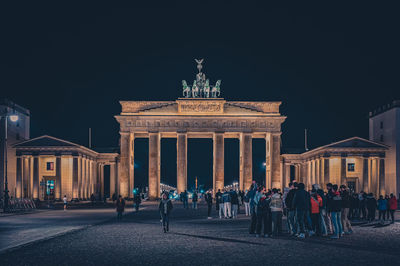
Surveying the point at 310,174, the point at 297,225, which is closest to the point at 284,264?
the point at 297,225

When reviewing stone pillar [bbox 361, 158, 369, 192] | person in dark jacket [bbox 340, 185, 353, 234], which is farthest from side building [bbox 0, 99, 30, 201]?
person in dark jacket [bbox 340, 185, 353, 234]

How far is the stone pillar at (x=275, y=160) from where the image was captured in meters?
85.2

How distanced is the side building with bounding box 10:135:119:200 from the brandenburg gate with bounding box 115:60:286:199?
821 cm

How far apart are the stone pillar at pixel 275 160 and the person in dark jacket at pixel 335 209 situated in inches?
2496

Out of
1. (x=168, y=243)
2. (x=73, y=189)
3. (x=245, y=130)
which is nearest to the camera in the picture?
(x=168, y=243)

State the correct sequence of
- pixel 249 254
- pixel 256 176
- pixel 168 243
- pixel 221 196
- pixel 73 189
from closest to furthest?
pixel 249 254 < pixel 168 243 < pixel 221 196 < pixel 73 189 < pixel 256 176

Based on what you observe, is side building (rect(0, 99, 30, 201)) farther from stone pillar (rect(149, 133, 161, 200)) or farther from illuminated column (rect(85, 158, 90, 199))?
stone pillar (rect(149, 133, 161, 200))

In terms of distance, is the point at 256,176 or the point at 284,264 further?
the point at 256,176

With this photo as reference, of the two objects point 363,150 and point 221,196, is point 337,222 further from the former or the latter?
point 363,150

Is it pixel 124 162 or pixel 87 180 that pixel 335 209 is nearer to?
pixel 124 162

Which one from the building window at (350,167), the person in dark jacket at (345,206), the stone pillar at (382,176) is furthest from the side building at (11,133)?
the person in dark jacket at (345,206)

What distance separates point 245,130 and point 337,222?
64.1 meters

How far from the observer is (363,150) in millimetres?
77812

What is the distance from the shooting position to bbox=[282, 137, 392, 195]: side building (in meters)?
77.1
